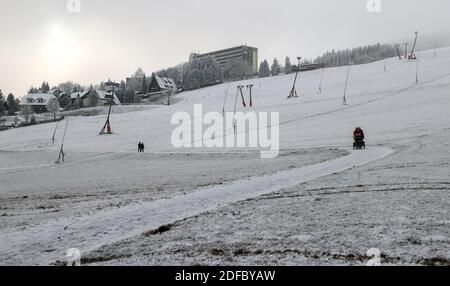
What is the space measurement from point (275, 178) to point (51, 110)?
123 metres

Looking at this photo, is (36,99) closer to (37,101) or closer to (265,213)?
(37,101)

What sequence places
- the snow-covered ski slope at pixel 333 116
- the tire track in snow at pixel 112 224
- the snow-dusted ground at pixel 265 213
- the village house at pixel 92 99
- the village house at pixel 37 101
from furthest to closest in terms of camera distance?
the village house at pixel 92 99 < the village house at pixel 37 101 < the snow-covered ski slope at pixel 333 116 < the tire track in snow at pixel 112 224 < the snow-dusted ground at pixel 265 213

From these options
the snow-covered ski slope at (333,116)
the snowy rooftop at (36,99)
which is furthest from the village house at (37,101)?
the snow-covered ski slope at (333,116)

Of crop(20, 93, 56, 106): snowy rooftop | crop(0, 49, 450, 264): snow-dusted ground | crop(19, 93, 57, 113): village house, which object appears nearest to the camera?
crop(0, 49, 450, 264): snow-dusted ground

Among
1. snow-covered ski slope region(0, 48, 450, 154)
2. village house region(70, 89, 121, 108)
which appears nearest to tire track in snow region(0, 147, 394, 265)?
snow-covered ski slope region(0, 48, 450, 154)

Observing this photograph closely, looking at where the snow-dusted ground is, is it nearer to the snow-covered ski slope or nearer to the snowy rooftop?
the snow-covered ski slope

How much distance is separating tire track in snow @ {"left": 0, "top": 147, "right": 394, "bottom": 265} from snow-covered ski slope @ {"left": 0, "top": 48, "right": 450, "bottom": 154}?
77.3ft

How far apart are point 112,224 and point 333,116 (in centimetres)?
5654

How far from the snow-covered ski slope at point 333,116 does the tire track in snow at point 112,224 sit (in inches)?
928

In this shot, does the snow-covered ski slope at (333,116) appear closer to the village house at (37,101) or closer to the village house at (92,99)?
the village house at (92,99)

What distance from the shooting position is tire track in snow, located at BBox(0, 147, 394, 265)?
11.3 meters

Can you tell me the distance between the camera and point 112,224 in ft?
46.0

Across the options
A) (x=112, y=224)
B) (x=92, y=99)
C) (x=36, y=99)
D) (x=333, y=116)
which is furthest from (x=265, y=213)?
(x=36, y=99)

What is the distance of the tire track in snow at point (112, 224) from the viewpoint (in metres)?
11.3
